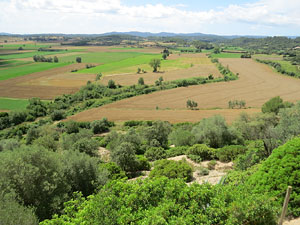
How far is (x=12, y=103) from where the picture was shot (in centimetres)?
7281

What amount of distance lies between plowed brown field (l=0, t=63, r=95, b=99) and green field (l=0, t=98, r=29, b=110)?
392 cm

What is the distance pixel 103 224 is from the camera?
916 centimetres

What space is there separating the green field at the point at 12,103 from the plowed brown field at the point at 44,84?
12.9 ft

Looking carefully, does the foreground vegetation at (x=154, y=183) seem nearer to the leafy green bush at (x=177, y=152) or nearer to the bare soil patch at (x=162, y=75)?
the leafy green bush at (x=177, y=152)

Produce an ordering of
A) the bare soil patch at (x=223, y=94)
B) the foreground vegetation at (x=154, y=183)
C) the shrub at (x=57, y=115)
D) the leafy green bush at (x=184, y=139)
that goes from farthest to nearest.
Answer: the bare soil patch at (x=223, y=94)
the shrub at (x=57, y=115)
the leafy green bush at (x=184, y=139)
the foreground vegetation at (x=154, y=183)

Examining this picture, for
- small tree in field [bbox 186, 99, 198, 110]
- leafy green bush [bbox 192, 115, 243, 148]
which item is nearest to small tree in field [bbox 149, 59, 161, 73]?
small tree in field [bbox 186, 99, 198, 110]

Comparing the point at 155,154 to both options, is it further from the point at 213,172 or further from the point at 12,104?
the point at 12,104

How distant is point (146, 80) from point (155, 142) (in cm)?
6649

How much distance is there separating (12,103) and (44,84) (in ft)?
75.4

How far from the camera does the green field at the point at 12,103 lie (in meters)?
68.9

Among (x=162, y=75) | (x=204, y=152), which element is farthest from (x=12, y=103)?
(x=204, y=152)

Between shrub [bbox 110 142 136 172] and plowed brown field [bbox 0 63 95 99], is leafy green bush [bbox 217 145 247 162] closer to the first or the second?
shrub [bbox 110 142 136 172]

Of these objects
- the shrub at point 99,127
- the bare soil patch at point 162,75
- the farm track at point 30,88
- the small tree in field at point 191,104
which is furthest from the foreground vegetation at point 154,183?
the bare soil patch at point 162,75

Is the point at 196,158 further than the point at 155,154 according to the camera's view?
No
